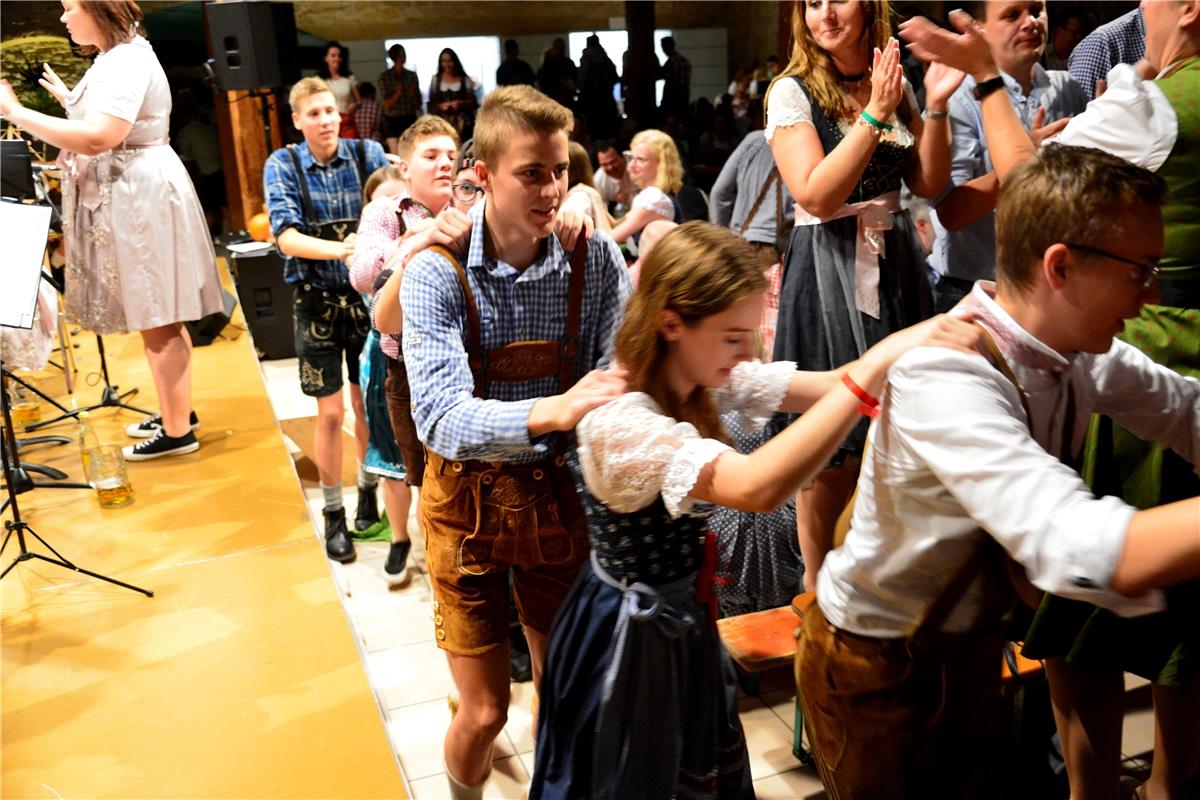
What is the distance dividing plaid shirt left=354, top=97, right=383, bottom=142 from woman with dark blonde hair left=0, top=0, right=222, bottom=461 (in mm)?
6390

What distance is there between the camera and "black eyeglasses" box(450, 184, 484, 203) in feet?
8.86

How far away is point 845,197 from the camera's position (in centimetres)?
→ 219

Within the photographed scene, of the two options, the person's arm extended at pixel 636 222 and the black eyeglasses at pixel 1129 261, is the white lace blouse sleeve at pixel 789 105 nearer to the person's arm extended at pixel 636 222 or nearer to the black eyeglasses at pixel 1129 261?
the black eyeglasses at pixel 1129 261

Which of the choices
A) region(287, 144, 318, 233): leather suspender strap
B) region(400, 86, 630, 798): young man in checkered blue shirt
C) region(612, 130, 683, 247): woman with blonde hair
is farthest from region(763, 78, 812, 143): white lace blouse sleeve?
region(612, 130, 683, 247): woman with blonde hair

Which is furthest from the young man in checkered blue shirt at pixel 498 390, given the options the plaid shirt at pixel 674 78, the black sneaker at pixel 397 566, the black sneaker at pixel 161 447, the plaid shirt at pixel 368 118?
the plaid shirt at pixel 674 78

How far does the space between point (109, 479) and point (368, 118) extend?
7067 millimetres

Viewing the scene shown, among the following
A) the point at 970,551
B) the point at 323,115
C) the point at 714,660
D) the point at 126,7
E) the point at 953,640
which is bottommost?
the point at 714,660

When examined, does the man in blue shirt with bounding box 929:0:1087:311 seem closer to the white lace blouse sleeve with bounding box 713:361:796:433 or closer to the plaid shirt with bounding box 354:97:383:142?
the white lace blouse sleeve with bounding box 713:361:796:433

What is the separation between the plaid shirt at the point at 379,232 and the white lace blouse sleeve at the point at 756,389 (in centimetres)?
158

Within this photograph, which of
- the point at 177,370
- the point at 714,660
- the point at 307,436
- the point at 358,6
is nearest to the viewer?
the point at 714,660

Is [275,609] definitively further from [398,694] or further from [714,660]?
[714,660]

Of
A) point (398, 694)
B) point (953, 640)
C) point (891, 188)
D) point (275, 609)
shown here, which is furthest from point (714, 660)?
point (275, 609)

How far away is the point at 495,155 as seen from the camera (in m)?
1.92

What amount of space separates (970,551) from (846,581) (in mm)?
189
